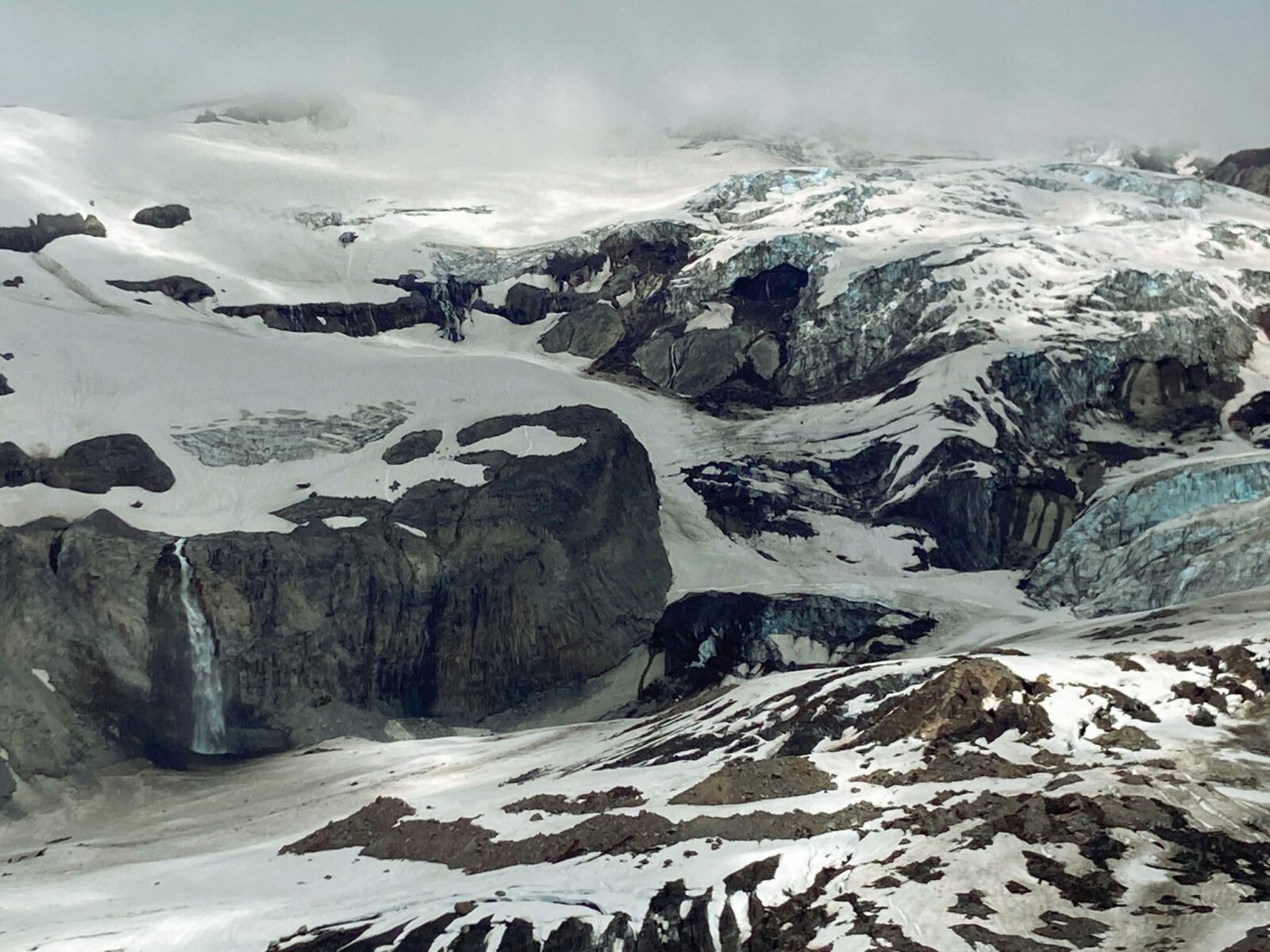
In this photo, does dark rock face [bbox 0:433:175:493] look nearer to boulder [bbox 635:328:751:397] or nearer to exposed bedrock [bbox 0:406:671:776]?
exposed bedrock [bbox 0:406:671:776]

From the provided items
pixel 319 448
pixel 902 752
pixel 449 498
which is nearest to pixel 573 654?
pixel 449 498

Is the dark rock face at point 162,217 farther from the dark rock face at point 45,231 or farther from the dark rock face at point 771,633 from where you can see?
the dark rock face at point 771,633

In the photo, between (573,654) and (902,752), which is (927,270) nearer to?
(573,654)

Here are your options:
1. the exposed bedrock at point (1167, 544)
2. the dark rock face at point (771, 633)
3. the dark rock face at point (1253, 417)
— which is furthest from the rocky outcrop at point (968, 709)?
the dark rock face at point (1253, 417)

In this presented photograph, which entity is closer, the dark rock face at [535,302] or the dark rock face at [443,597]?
the dark rock face at [443,597]

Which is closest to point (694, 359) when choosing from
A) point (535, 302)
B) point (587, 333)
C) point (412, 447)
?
point (587, 333)

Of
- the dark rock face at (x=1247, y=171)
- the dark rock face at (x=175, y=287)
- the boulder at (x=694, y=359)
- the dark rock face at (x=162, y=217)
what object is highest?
the dark rock face at (x=1247, y=171)
